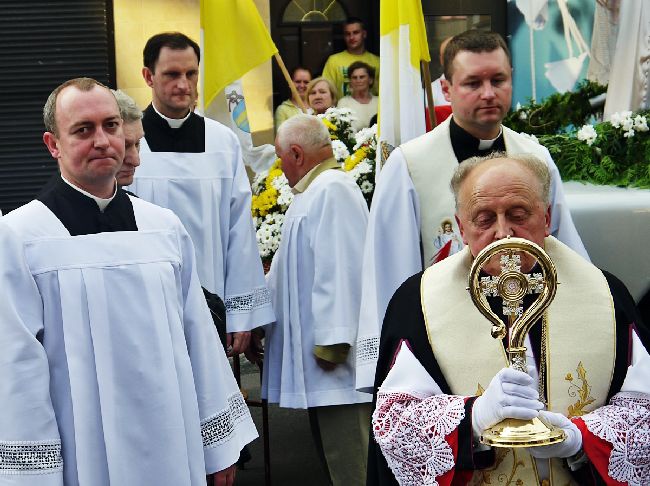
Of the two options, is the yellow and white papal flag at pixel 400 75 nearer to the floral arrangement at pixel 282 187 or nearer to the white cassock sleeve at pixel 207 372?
the floral arrangement at pixel 282 187

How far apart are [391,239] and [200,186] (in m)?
1.60

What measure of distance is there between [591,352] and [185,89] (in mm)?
3321

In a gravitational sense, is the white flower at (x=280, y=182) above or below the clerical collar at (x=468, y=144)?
below

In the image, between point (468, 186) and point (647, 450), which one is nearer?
point (647, 450)

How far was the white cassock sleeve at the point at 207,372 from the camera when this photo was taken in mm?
4883

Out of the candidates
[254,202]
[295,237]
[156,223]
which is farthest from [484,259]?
[254,202]

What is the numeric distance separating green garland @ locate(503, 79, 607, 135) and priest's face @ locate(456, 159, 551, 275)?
9.04 ft

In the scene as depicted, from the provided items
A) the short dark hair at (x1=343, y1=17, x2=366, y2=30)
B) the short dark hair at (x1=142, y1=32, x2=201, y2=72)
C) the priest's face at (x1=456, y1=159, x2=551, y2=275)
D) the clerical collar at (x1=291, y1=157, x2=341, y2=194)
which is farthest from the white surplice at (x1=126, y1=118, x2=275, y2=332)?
the short dark hair at (x1=343, y1=17, x2=366, y2=30)

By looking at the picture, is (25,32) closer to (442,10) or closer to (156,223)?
(442,10)

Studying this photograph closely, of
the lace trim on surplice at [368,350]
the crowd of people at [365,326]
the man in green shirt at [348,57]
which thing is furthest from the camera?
the man in green shirt at [348,57]

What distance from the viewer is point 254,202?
25.7 feet

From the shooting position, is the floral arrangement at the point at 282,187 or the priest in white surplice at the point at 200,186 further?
the floral arrangement at the point at 282,187

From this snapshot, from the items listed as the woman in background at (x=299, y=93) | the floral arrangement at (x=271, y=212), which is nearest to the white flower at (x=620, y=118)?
the floral arrangement at (x=271, y=212)

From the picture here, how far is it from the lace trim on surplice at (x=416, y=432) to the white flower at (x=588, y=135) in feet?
8.98
